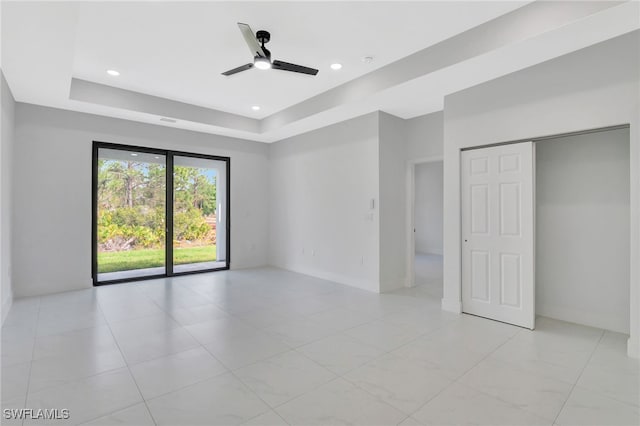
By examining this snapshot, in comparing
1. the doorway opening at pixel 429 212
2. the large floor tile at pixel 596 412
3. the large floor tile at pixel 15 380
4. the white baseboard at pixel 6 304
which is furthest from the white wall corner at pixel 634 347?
the white baseboard at pixel 6 304

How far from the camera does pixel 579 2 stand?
2.55 m

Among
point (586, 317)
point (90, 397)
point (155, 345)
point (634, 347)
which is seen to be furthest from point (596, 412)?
point (155, 345)

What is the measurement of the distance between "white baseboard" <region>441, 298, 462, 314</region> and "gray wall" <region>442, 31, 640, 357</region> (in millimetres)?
13

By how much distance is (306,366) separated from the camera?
2.67 m

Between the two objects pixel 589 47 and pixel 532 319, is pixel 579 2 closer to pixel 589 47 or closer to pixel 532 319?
pixel 589 47

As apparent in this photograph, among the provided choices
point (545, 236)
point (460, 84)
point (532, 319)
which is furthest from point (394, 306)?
point (460, 84)

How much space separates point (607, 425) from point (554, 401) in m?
0.28

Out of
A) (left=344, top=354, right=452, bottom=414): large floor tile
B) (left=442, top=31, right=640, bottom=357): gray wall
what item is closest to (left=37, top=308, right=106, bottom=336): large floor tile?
(left=344, top=354, right=452, bottom=414): large floor tile

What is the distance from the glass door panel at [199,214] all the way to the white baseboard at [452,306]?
15.3 ft

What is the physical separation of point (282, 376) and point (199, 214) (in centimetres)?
486

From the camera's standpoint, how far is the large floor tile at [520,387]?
7.02 ft

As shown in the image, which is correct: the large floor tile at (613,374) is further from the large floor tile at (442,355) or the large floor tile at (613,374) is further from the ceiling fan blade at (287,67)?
the ceiling fan blade at (287,67)

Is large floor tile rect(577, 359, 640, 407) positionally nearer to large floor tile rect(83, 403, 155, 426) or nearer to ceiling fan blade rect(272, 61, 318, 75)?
large floor tile rect(83, 403, 155, 426)

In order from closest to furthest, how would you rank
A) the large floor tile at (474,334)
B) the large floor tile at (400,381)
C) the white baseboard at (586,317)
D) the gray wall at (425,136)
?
1. the large floor tile at (400,381)
2. the large floor tile at (474,334)
3. the white baseboard at (586,317)
4. the gray wall at (425,136)
